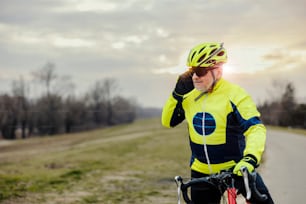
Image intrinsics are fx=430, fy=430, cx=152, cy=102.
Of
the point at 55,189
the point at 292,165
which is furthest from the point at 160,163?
the point at 55,189

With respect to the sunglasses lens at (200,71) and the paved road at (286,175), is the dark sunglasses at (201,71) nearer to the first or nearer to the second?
the sunglasses lens at (200,71)

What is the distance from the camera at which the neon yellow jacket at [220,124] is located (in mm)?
3750

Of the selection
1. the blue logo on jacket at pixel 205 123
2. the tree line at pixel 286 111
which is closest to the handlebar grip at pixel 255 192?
the blue logo on jacket at pixel 205 123

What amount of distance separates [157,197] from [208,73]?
22.1ft

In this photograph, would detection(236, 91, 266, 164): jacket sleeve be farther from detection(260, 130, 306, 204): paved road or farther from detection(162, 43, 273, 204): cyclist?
detection(260, 130, 306, 204): paved road

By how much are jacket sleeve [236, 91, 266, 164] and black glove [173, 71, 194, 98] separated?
55cm

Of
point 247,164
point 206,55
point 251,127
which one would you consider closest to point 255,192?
point 247,164

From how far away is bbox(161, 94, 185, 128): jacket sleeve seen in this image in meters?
4.25

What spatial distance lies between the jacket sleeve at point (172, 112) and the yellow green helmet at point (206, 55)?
43 cm

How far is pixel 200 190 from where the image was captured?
4.11m

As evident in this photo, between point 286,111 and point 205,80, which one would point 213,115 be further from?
point 286,111

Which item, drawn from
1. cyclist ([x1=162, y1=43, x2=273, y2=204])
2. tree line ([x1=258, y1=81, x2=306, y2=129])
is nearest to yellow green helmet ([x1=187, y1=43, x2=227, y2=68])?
cyclist ([x1=162, y1=43, x2=273, y2=204])

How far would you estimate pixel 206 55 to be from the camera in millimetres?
3887

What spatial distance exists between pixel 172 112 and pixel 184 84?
34cm
